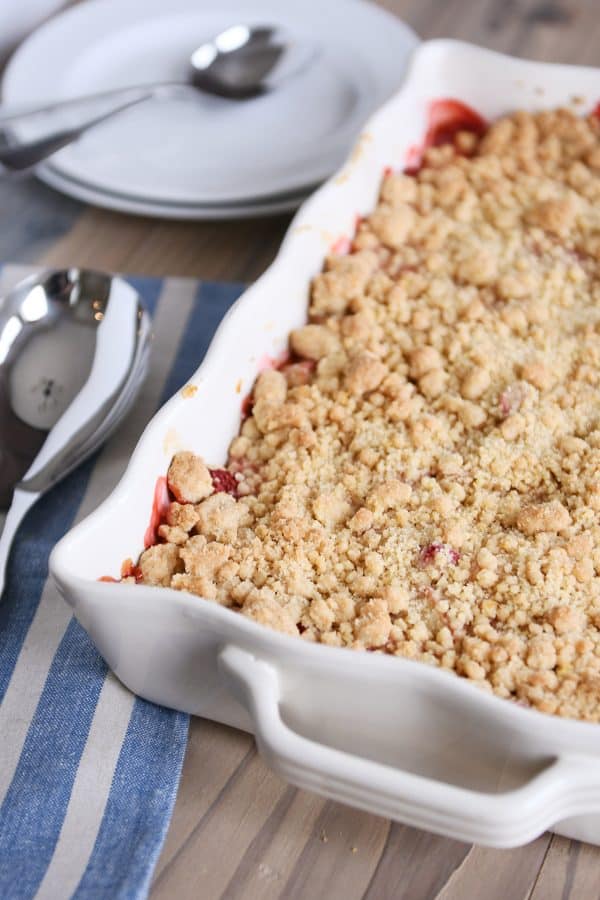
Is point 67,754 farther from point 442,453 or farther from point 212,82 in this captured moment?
point 212,82

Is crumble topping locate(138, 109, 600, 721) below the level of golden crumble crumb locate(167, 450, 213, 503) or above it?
below

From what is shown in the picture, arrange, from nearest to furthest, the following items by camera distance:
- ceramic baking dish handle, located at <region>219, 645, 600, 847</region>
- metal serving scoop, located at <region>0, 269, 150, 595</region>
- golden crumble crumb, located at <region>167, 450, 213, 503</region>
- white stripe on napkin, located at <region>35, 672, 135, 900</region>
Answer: ceramic baking dish handle, located at <region>219, 645, 600, 847</region> → white stripe on napkin, located at <region>35, 672, 135, 900</region> → golden crumble crumb, located at <region>167, 450, 213, 503</region> → metal serving scoop, located at <region>0, 269, 150, 595</region>

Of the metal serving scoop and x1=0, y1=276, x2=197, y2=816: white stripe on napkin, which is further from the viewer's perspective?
the metal serving scoop

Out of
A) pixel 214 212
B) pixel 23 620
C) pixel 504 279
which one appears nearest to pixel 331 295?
pixel 504 279

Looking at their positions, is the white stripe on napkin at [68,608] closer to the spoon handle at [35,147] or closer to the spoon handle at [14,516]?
the spoon handle at [14,516]

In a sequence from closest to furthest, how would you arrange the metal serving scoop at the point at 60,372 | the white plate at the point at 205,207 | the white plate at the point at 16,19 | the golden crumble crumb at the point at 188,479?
1. the golden crumble crumb at the point at 188,479
2. the metal serving scoop at the point at 60,372
3. the white plate at the point at 205,207
4. the white plate at the point at 16,19

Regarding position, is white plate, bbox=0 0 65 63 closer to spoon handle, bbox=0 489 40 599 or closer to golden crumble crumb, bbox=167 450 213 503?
spoon handle, bbox=0 489 40 599

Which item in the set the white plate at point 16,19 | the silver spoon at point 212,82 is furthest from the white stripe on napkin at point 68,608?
the white plate at point 16,19

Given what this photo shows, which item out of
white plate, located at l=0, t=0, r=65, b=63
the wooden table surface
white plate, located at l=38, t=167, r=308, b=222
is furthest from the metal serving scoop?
white plate, located at l=0, t=0, r=65, b=63
